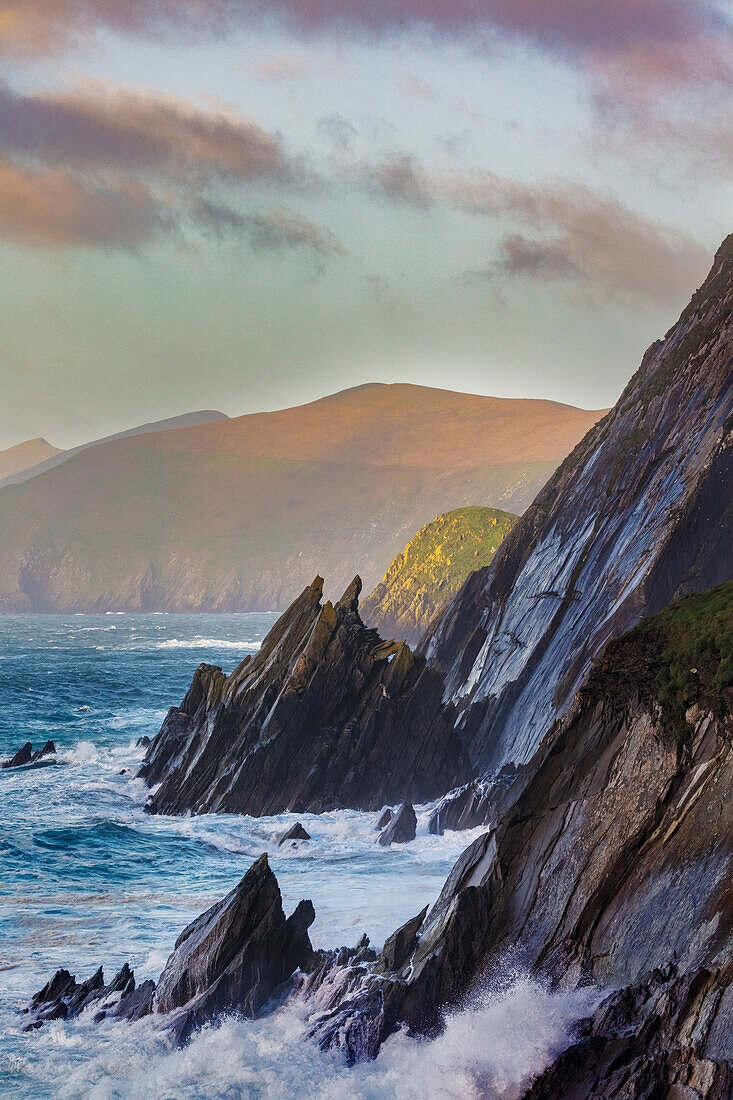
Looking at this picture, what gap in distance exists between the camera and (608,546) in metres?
37.7

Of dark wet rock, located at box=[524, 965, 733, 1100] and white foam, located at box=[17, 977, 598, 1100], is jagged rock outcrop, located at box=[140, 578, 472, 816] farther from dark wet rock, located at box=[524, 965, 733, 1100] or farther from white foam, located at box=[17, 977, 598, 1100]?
dark wet rock, located at box=[524, 965, 733, 1100]

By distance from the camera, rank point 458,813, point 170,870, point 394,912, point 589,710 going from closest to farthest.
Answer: point 589,710 < point 394,912 < point 170,870 < point 458,813

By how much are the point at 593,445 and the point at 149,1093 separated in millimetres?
38861

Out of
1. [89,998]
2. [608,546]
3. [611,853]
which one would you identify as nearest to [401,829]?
[608,546]

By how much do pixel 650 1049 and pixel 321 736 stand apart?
25.6 m

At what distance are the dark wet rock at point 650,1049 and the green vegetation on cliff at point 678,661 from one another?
13.1 ft

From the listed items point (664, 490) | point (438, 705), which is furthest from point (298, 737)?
point (664, 490)

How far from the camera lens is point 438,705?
38594 mm

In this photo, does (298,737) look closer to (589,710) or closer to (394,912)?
(394,912)

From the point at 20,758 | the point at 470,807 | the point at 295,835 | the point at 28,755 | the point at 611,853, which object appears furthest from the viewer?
the point at 28,755

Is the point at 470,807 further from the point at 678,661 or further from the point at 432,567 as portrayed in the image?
the point at 432,567

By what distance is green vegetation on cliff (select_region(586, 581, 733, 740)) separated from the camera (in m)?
14.9

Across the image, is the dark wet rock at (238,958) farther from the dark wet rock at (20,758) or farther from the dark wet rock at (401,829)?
the dark wet rock at (20,758)

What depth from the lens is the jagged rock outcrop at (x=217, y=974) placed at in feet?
54.8
